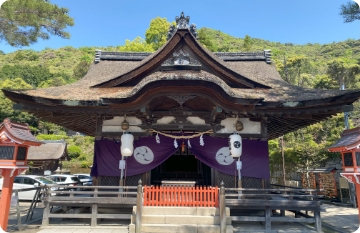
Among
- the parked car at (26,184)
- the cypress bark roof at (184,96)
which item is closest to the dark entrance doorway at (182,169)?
the cypress bark roof at (184,96)

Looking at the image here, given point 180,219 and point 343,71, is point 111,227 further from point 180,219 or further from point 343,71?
point 343,71

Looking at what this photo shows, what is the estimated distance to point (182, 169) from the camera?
39.4ft

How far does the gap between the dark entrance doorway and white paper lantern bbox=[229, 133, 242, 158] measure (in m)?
3.50

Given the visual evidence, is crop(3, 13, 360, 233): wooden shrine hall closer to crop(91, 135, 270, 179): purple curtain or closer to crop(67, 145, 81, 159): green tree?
crop(91, 135, 270, 179): purple curtain

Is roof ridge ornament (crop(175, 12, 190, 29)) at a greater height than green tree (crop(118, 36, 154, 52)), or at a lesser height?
lesser

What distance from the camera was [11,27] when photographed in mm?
8094

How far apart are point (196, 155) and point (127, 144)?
2.44 meters

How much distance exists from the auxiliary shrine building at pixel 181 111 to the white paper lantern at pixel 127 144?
0.49 metres

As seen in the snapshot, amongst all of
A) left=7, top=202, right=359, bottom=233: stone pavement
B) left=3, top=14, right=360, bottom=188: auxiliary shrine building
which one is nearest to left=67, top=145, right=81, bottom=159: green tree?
left=3, top=14, right=360, bottom=188: auxiliary shrine building

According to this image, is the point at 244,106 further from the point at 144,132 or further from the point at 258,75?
the point at 258,75

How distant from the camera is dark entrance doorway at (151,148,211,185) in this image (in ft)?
38.1

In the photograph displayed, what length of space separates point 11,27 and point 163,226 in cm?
787

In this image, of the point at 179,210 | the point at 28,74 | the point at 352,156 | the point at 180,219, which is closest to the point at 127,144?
the point at 179,210

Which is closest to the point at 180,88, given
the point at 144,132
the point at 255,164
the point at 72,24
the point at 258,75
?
the point at 144,132
